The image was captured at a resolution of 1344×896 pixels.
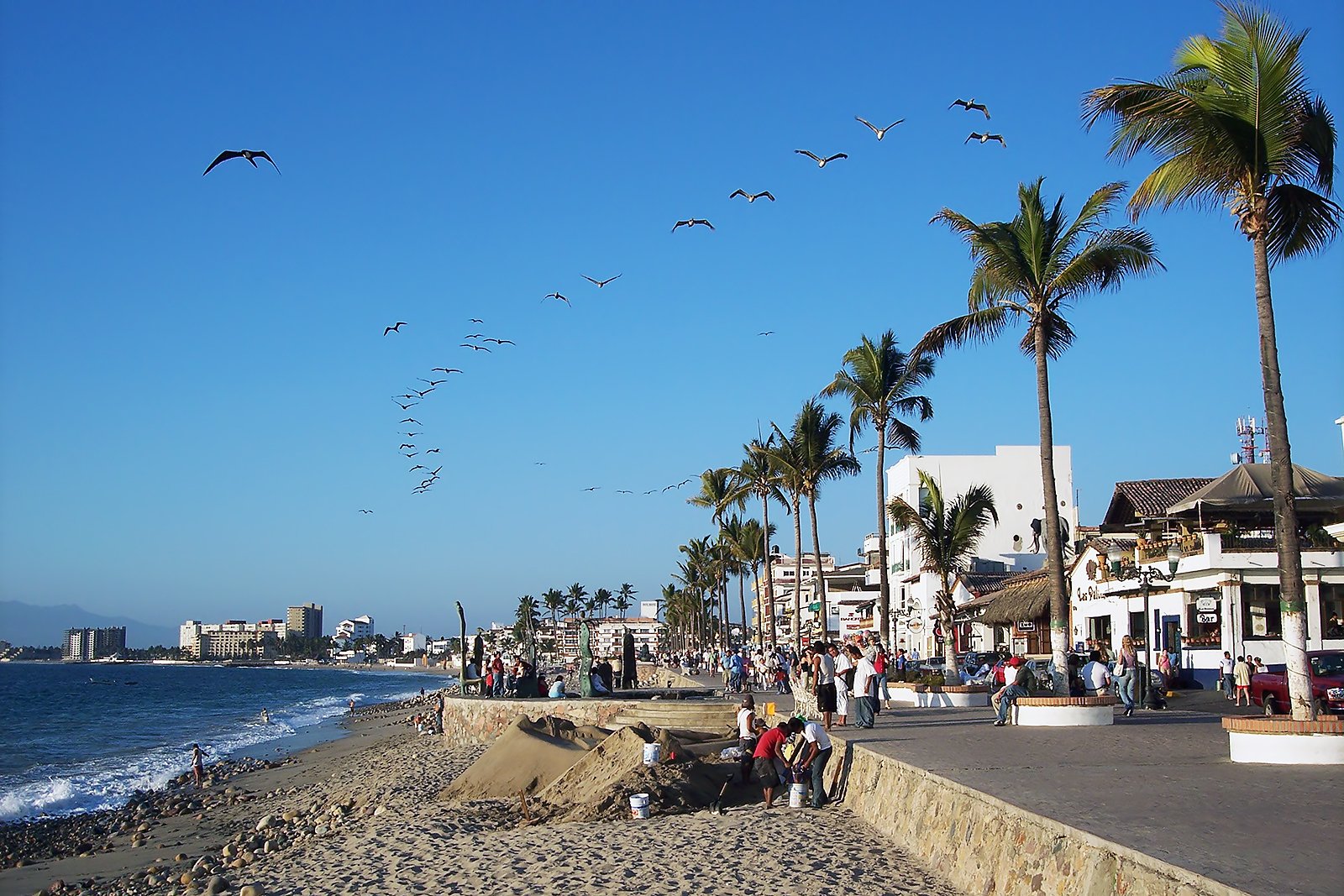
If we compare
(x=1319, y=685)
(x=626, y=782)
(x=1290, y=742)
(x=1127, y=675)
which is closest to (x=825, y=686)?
(x=626, y=782)

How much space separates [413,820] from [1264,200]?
13.8 metres

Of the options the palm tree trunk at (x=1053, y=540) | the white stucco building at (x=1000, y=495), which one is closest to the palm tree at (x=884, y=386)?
the palm tree trunk at (x=1053, y=540)

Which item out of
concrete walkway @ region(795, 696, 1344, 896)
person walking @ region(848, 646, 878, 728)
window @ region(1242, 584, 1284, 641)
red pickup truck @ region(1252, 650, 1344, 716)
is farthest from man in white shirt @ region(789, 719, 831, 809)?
window @ region(1242, 584, 1284, 641)

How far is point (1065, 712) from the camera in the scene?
17609 millimetres

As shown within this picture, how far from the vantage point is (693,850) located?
1210 centimetres

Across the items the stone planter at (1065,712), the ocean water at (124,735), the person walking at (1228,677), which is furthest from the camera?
the ocean water at (124,735)

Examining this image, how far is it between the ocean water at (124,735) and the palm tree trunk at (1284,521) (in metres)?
27.8

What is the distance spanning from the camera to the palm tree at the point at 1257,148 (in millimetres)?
12523

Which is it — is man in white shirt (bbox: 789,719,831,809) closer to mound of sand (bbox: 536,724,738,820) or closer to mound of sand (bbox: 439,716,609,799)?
mound of sand (bbox: 536,724,738,820)

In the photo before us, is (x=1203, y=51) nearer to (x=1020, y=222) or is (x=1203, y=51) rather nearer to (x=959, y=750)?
(x=1020, y=222)

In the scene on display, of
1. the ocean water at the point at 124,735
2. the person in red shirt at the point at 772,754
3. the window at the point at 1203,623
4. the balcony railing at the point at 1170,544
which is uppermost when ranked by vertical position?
the balcony railing at the point at 1170,544

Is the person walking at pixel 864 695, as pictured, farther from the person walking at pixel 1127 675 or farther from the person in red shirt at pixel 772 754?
the person walking at pixel 1127 675

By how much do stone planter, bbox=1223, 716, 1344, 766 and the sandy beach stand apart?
4.03 m

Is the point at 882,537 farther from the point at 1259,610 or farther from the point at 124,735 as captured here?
the point at 124,735
